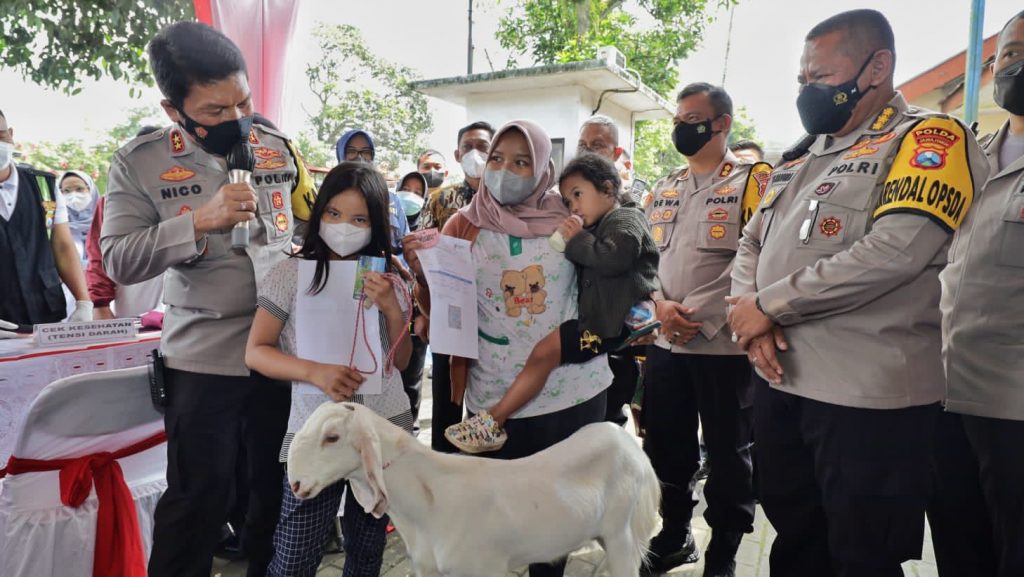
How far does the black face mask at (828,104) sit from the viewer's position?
Answer: 1.83m

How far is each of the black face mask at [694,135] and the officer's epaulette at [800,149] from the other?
2.31 ft

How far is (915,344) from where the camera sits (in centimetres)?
164

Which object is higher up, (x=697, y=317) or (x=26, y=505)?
(x=697, y=317)

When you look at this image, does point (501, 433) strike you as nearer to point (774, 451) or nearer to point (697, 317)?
point (774, 451)

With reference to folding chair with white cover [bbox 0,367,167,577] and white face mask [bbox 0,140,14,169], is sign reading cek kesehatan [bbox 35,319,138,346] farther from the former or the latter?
white face mask [bbox 0,140,14,169]

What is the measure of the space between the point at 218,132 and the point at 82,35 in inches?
303

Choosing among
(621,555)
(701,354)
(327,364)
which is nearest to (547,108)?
(701,354)

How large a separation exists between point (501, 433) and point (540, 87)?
29.7 ft

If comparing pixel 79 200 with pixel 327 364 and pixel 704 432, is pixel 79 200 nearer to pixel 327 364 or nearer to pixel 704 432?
pixel 327 364

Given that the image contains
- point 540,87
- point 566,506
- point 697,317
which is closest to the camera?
point 566,506

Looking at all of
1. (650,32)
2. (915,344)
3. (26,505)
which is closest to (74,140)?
(650,32)

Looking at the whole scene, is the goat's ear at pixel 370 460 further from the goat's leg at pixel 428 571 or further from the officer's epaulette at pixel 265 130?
the officer's epaulette at pixel 265 130

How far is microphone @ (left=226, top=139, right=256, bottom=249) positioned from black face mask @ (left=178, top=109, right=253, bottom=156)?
22 millimetres

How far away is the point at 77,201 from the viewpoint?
556 cm
